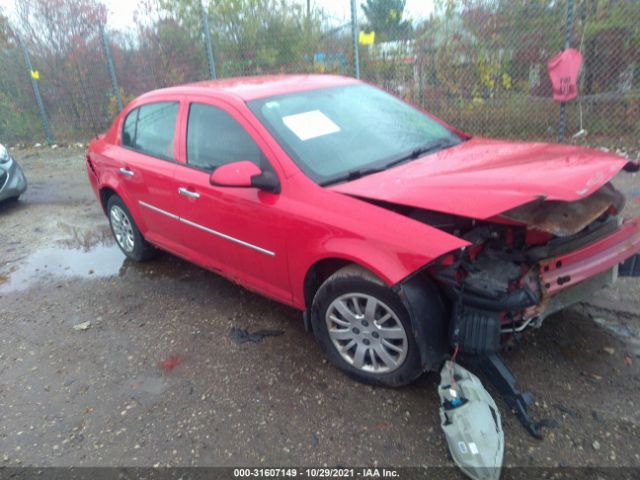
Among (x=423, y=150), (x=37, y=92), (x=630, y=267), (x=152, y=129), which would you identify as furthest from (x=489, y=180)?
(x=37, y=92)

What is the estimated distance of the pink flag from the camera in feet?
21.1

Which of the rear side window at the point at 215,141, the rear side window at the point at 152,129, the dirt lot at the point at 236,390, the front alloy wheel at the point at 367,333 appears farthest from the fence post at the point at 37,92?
the front alloy wheel at the point at 367,333

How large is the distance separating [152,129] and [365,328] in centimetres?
260

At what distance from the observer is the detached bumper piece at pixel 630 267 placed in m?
2.98

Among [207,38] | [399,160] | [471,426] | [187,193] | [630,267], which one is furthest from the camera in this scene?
[207,38]

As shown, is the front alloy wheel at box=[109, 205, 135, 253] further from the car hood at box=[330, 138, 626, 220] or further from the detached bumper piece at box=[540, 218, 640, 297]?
the detached bumper piece at box=[540, 218, 640, 297]

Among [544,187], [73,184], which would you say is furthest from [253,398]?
[73,184]

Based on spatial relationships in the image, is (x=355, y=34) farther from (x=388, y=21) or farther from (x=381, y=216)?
(x=381, y=216)

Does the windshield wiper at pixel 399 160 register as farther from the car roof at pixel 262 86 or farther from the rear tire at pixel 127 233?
the rear tire at pixel 127 233

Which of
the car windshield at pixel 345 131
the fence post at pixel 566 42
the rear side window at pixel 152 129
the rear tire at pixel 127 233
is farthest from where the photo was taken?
the fence post at pixel 566 42

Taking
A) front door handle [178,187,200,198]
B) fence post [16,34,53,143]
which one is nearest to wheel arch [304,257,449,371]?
front door handle [178,187,200,198]

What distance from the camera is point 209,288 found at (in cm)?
438

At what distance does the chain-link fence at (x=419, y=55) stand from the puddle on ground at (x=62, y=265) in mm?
5003

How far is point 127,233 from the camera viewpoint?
4.90 m
